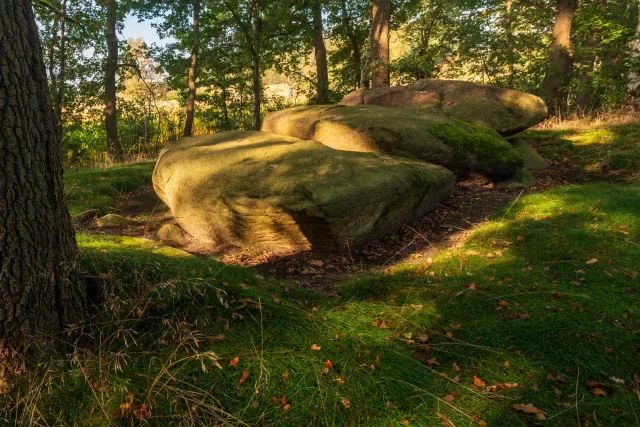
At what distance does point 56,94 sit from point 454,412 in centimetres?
1518

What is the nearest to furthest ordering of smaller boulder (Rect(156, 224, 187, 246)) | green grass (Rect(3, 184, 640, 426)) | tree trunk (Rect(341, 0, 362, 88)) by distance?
green grass (Rect(3, 184, 640, 426)), smaller boulder (Rect(156, 224, 187, 246)), tree trunk (Rect(341, 0, 362, 88))

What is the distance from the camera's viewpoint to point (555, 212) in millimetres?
6473

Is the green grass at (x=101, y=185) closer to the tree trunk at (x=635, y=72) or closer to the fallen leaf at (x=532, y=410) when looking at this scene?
the fallen leaf at (x=532, y=410)

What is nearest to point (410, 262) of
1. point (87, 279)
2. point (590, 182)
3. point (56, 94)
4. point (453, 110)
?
point (87, 279)

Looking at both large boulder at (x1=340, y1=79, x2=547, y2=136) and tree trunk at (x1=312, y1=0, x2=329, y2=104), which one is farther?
tree trunk at (x1=312, y1=0, x2=329, y2=104)

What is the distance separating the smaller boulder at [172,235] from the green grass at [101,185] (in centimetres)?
185

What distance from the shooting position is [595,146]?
1046cm

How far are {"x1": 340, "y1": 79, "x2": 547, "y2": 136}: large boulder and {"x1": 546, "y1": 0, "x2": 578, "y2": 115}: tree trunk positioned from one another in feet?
10.2

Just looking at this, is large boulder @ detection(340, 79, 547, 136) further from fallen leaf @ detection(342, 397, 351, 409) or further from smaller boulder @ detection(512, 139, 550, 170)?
fallen leaf @ detection(342, 397, 351, 409)

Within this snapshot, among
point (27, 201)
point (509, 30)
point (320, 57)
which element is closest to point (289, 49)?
point (320, 57)

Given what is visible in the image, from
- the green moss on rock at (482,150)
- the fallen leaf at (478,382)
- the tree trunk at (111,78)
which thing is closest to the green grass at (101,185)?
the tree trunk at (111,78)

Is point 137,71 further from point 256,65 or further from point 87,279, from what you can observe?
point 87,279

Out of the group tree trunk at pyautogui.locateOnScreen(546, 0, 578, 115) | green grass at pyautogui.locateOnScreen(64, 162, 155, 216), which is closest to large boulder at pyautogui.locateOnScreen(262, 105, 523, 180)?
green grass at pyautogui.locateOnScreen(64, 162, 155, 216)

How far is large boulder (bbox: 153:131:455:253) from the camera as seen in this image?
19.6 feet
